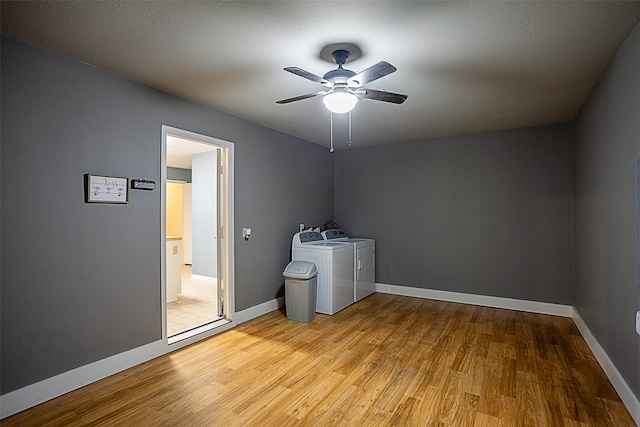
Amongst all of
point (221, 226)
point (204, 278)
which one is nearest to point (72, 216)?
point (221, 226)

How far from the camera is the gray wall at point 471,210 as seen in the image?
4.01 m

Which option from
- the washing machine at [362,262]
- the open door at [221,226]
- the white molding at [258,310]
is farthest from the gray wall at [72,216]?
the washing machine at [362,262]

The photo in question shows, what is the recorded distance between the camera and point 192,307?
431cm

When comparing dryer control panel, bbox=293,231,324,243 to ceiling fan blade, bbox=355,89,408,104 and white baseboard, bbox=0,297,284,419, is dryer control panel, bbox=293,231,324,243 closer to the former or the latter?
white baseboard, bbox=0,297,284,419

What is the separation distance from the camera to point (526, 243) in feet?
13.7

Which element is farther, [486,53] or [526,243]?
[526,243]

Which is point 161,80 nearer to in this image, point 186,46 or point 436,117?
point 186,46

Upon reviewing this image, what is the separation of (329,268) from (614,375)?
2.69 meters

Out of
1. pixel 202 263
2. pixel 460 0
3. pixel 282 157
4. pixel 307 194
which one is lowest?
pixel 202 263

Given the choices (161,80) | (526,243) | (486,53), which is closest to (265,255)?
(161,80)

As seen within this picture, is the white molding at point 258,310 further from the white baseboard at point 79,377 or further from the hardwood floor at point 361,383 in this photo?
the white baseboard at point 79,377

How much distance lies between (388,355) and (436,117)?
2645mm

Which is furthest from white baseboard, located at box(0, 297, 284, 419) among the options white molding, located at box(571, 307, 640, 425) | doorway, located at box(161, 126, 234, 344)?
white molding, located at box(571, 307, 640, 425)

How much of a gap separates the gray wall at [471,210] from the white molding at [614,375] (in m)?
1.01
